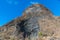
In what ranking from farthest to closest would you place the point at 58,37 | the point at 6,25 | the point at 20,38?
the point at 6,25 < the point at 20,38 < the point at 58,37

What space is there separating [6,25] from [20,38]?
5.07m

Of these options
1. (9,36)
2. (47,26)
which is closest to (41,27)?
(47,26)

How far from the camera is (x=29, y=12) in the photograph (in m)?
47.5

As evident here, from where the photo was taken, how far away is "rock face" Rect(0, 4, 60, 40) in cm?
4237

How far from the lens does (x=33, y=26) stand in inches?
1748

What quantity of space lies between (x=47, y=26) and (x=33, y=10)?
5.80 metres

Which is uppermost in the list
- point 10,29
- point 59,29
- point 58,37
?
point 10,29

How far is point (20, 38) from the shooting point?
4572 cm

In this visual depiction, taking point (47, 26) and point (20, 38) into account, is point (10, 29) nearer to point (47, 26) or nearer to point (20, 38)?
point (20, 38)

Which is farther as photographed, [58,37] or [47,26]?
[47,26]

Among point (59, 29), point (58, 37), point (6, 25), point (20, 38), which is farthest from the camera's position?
point (6, 25)

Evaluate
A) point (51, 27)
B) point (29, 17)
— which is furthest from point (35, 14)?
point (51, 27)

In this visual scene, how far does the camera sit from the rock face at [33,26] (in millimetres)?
42369

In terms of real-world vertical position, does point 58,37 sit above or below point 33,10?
below
